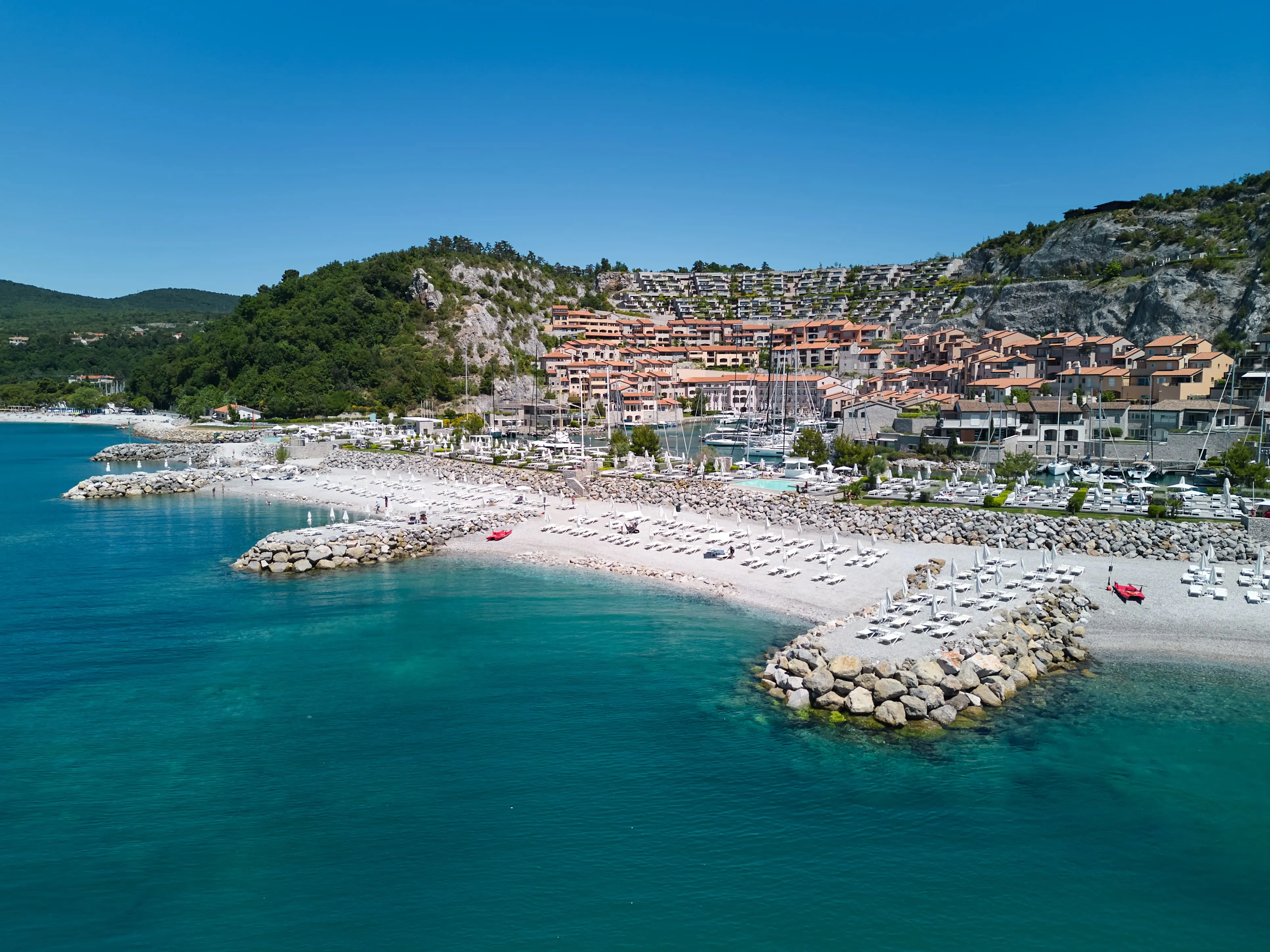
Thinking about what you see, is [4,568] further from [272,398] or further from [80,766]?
[272,398]

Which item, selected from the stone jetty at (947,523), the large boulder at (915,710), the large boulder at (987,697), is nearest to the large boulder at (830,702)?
the large boulder at (915,710)

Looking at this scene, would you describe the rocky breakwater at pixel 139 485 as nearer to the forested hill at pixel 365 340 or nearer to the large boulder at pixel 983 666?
the forested hill at pixel 365 340

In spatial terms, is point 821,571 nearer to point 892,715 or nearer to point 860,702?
point 860,702

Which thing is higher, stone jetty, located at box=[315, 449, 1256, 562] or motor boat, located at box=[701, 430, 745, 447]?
motor boat, located at box=[701, 430, 745, 447]

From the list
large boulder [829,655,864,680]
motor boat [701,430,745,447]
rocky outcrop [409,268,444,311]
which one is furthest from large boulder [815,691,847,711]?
rocky outcrop [409,268,444,311]

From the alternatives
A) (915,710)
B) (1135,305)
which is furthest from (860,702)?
(1135,305)

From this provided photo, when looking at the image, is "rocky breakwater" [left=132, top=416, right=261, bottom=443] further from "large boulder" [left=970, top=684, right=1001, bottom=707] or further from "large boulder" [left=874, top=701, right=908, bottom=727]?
"large boulder" [left=970, top=684, right=1001, bottom=707]
